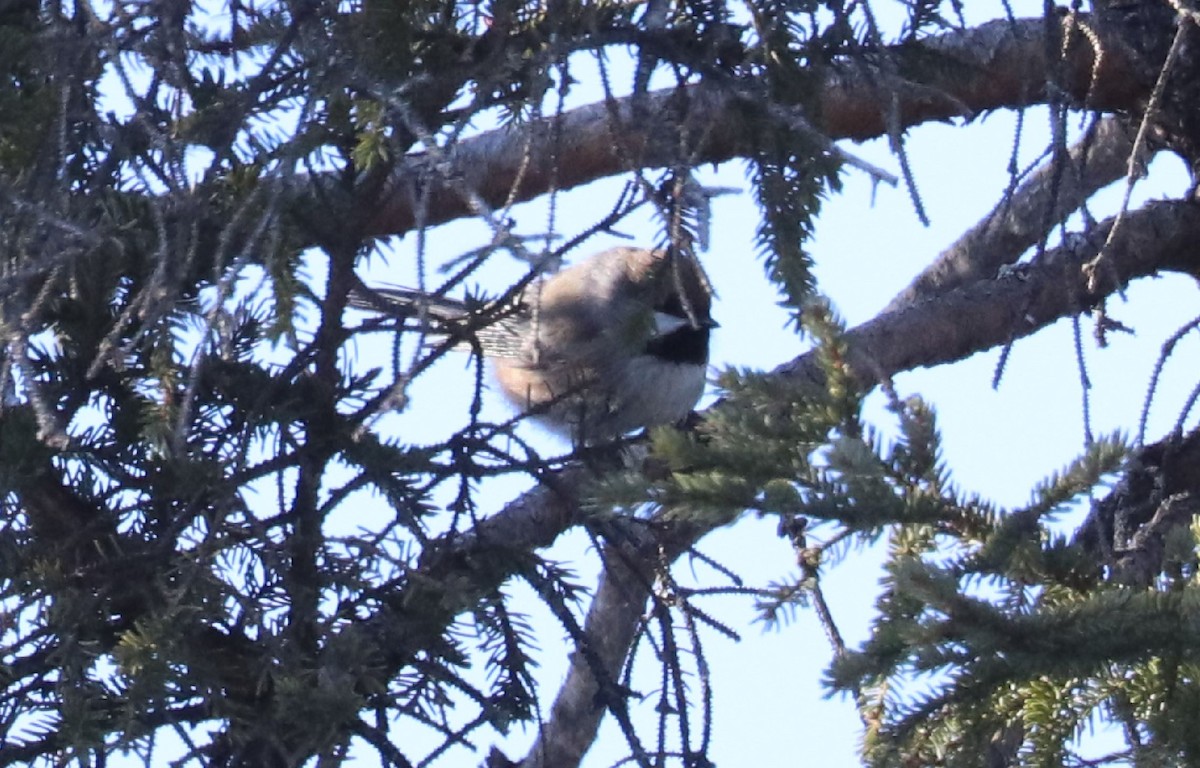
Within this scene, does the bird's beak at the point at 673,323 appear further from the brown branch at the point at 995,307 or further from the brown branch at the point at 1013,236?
A: the brown branch at the point at 995,307

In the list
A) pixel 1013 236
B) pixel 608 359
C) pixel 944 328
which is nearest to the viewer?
pixel 944 328

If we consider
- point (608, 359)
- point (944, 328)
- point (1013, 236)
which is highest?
point (1013, 236)

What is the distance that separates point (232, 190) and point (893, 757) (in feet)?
4.90

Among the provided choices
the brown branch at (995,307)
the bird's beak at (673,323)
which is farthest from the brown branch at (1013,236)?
the bird's beak at (673,323)

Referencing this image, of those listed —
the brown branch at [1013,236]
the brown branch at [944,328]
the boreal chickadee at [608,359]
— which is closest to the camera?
the brown branch at [944,328]

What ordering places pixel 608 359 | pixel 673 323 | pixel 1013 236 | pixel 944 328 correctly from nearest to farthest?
pixel 944 328, pixel 1013 236, pixel 608 359, pixel 673 323

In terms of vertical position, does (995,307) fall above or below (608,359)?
below

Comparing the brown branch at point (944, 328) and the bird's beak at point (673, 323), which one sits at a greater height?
the bird's beak at point (673, 323)

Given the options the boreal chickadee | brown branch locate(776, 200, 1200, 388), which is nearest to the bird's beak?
the boreal chickadee

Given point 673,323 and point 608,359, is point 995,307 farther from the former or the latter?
point 608,359

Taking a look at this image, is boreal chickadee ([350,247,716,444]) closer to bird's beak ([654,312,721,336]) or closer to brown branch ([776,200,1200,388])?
bird's beak ([654,312,721,336])

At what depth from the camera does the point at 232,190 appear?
273 centimetres

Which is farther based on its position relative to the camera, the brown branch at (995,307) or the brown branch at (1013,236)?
the brown branch at (1013,236)

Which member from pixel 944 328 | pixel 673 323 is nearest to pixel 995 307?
pixel 944 328
